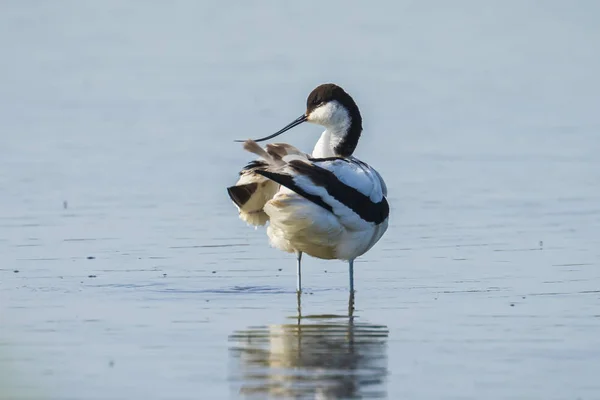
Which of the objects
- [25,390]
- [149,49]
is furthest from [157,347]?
[149,49]

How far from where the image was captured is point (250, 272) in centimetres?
1196

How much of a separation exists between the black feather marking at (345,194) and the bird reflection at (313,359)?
841mm

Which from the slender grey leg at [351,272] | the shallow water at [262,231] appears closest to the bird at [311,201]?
the slender grey leg at [351,272]

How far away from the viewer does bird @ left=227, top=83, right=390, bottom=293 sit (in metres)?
10.4

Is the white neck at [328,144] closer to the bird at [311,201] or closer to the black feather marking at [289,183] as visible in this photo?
the bird at [311,201]

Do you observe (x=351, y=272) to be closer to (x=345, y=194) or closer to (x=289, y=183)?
(x=345, y=194)

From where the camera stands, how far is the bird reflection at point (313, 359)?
26.6 feet

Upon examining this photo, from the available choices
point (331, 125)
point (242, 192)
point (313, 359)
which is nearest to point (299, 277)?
point (242, 192)

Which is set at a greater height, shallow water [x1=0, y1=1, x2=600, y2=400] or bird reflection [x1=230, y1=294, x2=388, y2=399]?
shallow water [x1=0, y1=1, x2=600, y2=400]

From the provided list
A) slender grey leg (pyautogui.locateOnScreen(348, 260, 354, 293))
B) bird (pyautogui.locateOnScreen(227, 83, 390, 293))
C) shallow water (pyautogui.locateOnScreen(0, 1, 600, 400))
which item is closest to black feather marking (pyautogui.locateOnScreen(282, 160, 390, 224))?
bird (pyautogui.locateOnScreen(227, 83, 390, 293))

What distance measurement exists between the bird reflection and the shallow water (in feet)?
0.08

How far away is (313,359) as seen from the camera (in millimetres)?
8961

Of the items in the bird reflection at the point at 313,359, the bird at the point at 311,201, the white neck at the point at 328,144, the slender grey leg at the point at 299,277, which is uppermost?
the white neck at the point at 328,144

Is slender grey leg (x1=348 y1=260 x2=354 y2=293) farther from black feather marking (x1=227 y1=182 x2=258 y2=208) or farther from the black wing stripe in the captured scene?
black feather marking (x1=227 y1=182 x2=258 y2=208)
